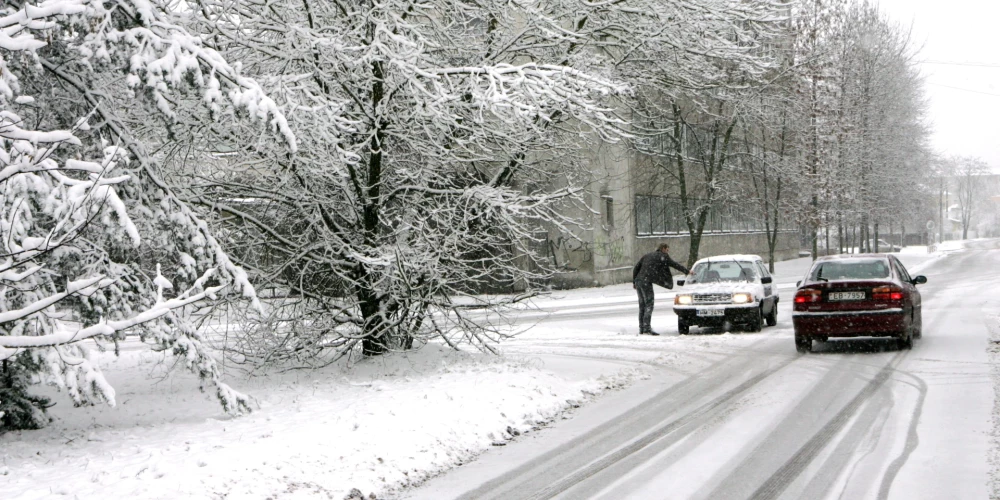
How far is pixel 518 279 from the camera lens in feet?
38.8

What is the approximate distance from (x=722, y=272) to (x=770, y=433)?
11.1m

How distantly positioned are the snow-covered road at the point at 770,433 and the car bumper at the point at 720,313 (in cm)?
291

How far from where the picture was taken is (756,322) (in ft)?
59.3

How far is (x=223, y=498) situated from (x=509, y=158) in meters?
6.45

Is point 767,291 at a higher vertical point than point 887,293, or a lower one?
lower

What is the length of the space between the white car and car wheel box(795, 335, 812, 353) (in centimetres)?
338

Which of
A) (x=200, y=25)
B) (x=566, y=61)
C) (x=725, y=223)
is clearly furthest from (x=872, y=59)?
(x=200, y=25)

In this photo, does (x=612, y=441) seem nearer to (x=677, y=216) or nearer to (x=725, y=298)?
(x=725, y=298)

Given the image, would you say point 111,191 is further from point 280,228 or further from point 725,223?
point 725,223

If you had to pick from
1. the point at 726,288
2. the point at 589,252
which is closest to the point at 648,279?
the point at 726,288

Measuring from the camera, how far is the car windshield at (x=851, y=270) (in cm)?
1437

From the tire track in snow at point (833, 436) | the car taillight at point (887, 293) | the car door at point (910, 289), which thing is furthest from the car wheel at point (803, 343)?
the tire track in snow at point (833, 436)

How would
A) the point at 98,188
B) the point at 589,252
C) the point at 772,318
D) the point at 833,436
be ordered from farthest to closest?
the point at 589,252 → the point at 772,318 → the point at 833,436 → the point at 98,188

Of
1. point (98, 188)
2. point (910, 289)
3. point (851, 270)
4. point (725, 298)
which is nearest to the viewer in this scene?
point (98, 188)
